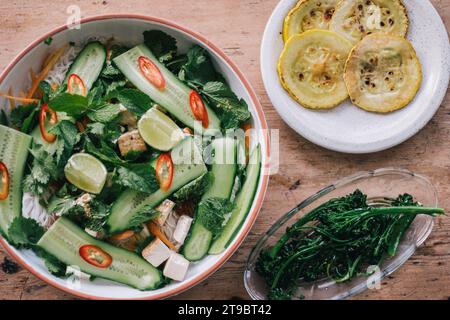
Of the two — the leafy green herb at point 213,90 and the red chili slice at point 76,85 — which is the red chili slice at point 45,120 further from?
the leafy green herb at point 213,90

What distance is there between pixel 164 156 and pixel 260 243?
2.34ft

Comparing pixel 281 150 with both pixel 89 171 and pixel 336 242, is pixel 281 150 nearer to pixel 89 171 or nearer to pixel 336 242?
pixel 336 242

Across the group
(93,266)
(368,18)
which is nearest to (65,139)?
(93,266)

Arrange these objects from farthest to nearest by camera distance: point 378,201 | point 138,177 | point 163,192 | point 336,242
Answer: point 378,201 < point 336,242 < point 163,192 < point 138,177

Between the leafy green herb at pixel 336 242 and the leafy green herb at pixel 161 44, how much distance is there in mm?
1096

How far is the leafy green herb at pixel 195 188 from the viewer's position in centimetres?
289

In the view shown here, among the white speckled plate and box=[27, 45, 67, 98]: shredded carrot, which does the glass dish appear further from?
box=[27, 45, 67, 98]: shredded carrot

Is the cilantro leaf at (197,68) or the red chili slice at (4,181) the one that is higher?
the cilantro leaf at (197,68)

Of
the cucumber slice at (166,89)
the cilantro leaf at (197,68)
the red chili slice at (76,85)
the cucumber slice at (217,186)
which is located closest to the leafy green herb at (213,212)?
the cucumber slice at (217,186)

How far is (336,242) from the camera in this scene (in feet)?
10.4

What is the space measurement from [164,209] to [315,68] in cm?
114

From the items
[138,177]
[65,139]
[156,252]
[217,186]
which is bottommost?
[156,252]

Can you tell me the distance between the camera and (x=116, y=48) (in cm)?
308
